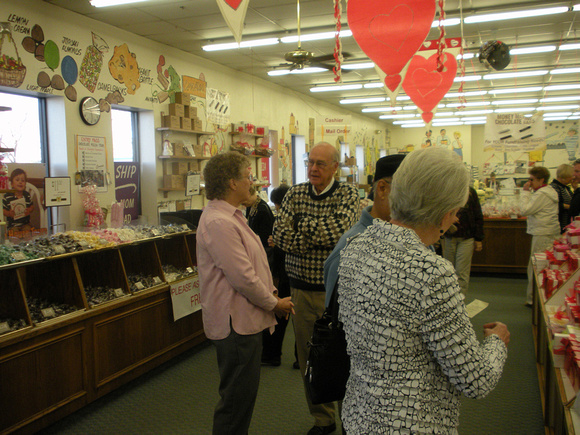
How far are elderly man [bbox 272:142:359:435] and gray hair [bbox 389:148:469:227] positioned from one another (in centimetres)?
149

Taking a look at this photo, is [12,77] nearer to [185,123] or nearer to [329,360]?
[185,123]

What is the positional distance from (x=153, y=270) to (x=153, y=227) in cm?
43

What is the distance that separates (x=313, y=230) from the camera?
2734mm

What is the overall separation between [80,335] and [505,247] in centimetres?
690

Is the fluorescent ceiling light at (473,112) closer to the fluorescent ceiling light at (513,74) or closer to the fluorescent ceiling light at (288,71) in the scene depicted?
the fluorescent ceiling light at (513,74)

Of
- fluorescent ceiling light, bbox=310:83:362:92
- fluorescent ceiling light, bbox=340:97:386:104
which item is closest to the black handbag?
fluorescent ceiling light, bbox=310:83:362:92

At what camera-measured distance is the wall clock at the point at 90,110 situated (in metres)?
5.45

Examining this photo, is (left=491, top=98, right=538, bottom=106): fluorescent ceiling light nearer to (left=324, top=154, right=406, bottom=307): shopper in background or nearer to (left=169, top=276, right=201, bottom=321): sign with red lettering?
(left=169, top=276, right=201, bottom=321): sign with red lettering

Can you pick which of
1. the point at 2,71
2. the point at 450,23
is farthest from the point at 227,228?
the point at 450,23

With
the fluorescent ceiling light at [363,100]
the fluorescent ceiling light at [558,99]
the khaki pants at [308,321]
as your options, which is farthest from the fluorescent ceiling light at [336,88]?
the khaki pants at [308,321]

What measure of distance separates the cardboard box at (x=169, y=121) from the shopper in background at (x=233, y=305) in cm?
470

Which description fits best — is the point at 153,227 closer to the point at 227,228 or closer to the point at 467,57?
the point at 227,228

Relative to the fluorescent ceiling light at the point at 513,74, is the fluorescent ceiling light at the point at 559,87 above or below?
above

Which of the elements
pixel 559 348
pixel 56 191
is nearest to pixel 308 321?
pixel 559 348
